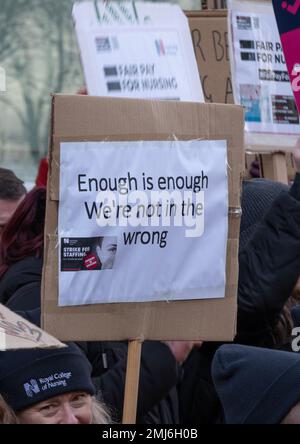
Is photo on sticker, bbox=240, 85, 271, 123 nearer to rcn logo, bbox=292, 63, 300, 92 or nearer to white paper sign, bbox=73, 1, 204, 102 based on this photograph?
white paper sign, bbox=73, 1, 204, 102

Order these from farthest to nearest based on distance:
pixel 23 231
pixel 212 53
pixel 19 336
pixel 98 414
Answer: pixel 212 53
pixel 23 231
pixel 98 414
pixel 19 336

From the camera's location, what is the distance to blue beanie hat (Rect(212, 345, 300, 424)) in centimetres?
256

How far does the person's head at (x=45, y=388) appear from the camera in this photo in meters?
3.16

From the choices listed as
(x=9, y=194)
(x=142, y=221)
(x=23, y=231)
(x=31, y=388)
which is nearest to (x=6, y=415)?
(x=31, y=388)

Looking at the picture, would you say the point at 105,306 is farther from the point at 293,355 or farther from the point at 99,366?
the point at 293,355

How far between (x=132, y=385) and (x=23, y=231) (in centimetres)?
88

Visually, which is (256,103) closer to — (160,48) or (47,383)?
(160,48)

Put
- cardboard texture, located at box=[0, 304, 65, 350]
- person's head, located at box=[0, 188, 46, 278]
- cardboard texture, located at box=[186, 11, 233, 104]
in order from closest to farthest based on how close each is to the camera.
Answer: cardboard texture, located at box=[0, 304, 65, 350] → person's head, located at box=[0, 188, 46, 278] → cardboard texture, located at box=[186, 11, 233, 104]

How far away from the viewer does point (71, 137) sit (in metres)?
3.33

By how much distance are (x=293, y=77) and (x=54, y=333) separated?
1.15 meters

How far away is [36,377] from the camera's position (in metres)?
3.20

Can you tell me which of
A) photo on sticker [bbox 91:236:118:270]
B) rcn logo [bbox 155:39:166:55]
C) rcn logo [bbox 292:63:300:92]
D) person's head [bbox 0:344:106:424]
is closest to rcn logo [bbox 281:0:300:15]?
rcn logo [bbox 292:63:300:92]

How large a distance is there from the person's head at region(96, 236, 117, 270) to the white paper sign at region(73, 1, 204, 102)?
1646 mm

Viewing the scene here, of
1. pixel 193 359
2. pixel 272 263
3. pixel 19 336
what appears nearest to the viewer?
pixel 19 336
